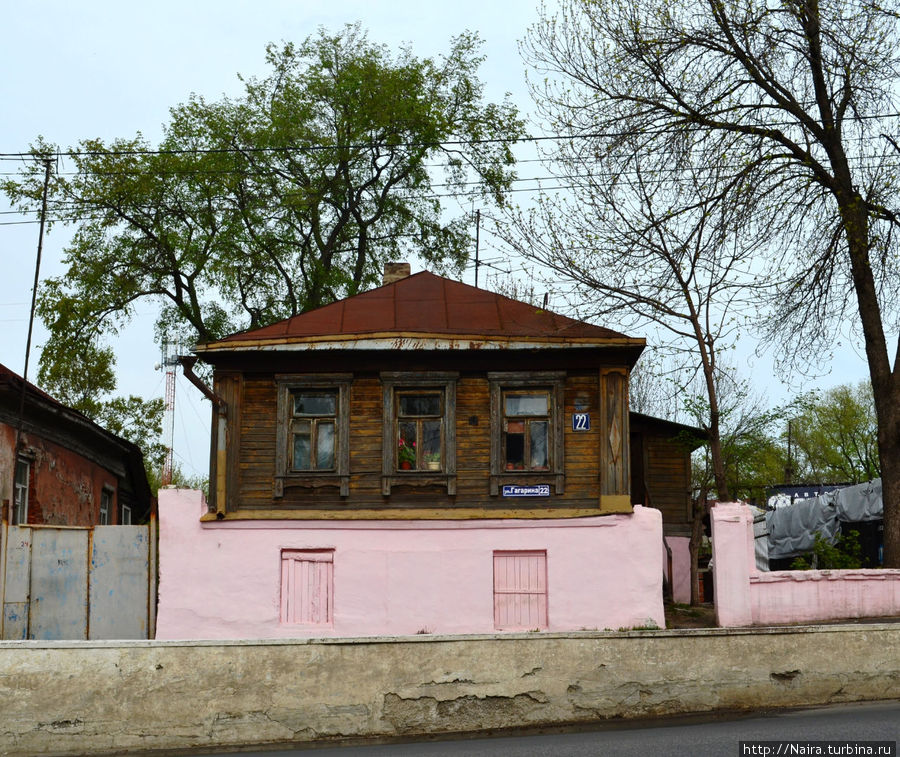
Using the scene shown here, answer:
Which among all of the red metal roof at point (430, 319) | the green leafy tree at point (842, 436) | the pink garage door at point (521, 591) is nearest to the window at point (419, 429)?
the red metal roof at point (430, 319)

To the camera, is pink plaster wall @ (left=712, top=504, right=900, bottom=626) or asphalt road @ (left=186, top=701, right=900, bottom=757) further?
pink plaster wall @ (left=712, top=504, right=900, bottom=626)

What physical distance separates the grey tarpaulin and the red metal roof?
443 inches

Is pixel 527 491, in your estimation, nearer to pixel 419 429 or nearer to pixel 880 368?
pixel 419 429

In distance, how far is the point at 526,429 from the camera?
20.3 m

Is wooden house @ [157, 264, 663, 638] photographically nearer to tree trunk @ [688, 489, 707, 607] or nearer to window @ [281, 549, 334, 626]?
window @ [281, 549, 334, 626]

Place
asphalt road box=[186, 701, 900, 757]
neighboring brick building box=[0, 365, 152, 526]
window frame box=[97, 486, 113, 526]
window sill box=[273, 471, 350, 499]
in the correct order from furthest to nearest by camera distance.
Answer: window frame box=[97, 486, 113, 526] < neighboring brick building box=[0, 365, 152, 526] < window sill box=[273, 471, 350, 499] < asphalt road box=[186, 701, 900, 757]

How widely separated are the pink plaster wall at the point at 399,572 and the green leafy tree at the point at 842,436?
3947cm

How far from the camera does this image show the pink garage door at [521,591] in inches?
761

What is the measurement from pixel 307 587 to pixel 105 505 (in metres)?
12.1

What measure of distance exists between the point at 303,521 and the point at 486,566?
336cm

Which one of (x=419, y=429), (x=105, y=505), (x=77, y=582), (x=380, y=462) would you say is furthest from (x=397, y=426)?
(x=105, y=505)

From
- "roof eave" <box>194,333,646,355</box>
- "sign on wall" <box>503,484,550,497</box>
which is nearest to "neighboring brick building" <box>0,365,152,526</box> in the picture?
"roof eave" <box>194,333,646,355</box>

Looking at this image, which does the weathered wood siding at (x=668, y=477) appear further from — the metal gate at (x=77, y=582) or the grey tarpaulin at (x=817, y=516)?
the metal gate at (x=77, y=582)

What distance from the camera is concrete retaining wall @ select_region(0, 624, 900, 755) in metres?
11.8
